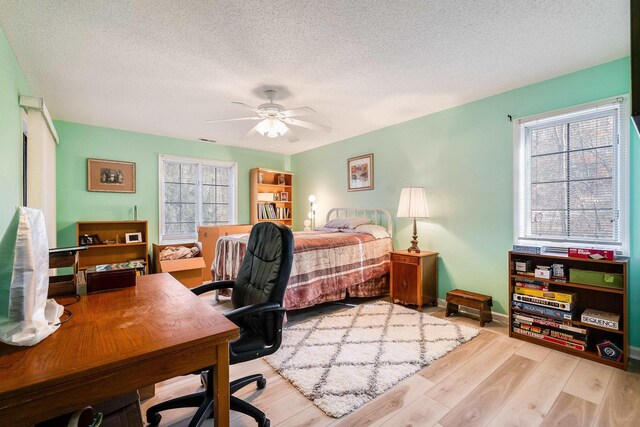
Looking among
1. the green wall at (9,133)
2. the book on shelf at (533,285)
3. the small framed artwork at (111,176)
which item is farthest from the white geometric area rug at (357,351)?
the small framed artwork at (111,176)

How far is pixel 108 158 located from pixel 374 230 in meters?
3.96

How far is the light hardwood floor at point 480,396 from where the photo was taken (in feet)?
5.40

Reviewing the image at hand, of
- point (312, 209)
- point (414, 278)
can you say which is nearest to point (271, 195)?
point (312, 209)

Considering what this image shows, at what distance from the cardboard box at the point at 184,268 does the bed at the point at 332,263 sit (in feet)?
3.10

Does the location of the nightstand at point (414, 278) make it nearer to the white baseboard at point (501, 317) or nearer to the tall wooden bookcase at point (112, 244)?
the white baseboard at point (501, 317)

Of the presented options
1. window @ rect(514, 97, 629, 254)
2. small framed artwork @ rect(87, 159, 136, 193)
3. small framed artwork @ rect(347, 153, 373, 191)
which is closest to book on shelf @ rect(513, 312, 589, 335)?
window @ rect(514, 97, 629, 254)

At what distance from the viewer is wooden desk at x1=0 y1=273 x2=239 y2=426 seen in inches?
29.3

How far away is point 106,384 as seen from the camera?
32.9 inches

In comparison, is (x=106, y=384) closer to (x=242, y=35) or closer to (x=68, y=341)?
(x=68, y=341)

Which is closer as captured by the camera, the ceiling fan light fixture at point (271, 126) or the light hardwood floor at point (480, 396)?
the light hardwood floor at point (480, 396)

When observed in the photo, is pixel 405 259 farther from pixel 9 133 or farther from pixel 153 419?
pixel 9 133

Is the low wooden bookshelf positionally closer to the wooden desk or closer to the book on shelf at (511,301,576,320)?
the book on shelf at (511,301,576,320)

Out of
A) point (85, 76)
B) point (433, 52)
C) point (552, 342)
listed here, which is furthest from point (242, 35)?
point (552, 342)

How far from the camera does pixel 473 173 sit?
3.32 meters
